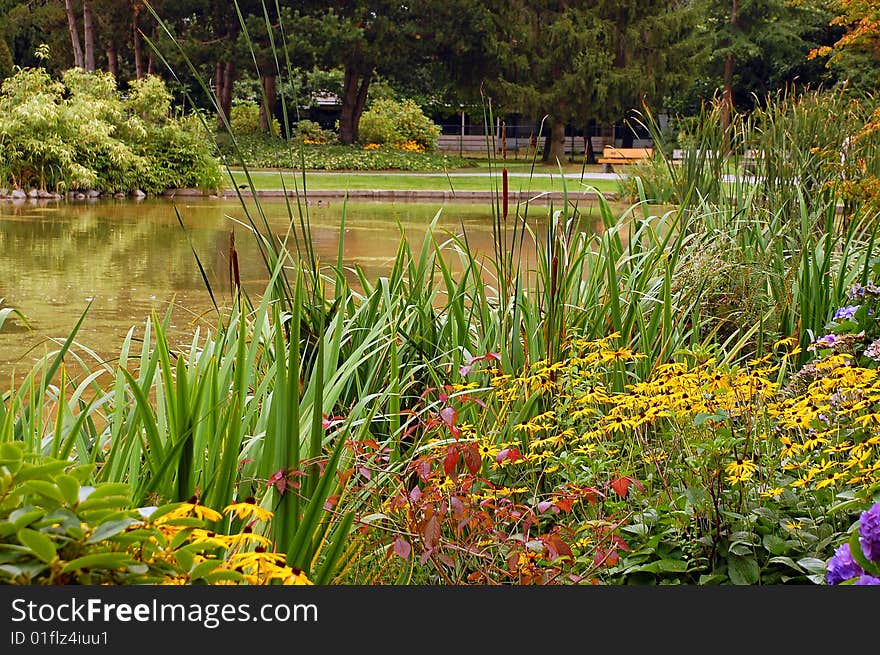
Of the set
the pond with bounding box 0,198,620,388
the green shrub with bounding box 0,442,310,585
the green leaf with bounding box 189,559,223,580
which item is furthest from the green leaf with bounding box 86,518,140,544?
the pond with bounding box 0,198,620,388

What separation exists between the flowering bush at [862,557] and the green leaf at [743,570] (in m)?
0.52

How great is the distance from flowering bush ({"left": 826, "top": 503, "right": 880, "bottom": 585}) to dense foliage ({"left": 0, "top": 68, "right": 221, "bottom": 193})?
16419 mm

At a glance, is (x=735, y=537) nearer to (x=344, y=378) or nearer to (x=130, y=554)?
(x=344, y=378)

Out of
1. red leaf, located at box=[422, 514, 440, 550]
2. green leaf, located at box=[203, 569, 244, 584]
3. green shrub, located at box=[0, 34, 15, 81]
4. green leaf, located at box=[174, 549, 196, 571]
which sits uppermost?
green shrub, located at box=[0, 34, 15, 81]

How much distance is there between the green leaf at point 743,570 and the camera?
7.40ft

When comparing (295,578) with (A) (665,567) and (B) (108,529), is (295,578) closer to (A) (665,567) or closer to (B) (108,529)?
(B) (108,529)

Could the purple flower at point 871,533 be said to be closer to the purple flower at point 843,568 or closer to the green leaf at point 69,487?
the purple flower at point 843,568

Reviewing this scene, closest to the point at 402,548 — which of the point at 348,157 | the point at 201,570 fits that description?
the point at 201,570

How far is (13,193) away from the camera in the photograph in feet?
53.7

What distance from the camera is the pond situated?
22.0 ft

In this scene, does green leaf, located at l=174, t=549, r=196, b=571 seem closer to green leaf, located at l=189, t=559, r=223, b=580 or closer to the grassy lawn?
green leaf, located at l=189, t=559, r=223, b=580

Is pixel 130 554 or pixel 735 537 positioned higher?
pixel 130 554

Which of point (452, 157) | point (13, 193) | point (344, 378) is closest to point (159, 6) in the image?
point (452, 157)

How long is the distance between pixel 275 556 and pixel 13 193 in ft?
53.9
